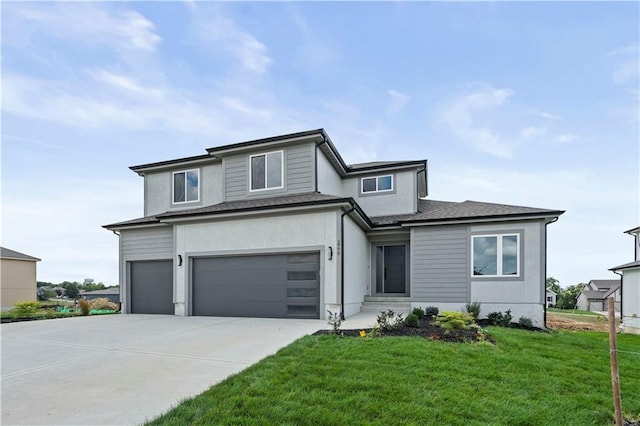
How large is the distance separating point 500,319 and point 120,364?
30.0ft

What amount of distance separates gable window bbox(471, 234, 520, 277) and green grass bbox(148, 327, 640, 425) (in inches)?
175

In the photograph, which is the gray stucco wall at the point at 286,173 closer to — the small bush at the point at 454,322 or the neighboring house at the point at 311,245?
the neighboring house at the point at 311,245

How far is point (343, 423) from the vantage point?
328 centimetres

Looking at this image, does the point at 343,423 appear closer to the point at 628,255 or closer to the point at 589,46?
the point at 589,46

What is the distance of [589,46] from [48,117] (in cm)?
1850

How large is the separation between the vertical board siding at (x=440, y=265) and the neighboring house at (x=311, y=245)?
0.10 feet

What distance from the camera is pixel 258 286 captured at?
420 inches

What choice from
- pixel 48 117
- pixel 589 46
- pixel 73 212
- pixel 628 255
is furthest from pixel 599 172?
pixel 73 212

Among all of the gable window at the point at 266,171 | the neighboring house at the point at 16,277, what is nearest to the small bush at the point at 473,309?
the gable window at the point at 266,171

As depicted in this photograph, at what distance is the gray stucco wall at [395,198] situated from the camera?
1396 centimetres

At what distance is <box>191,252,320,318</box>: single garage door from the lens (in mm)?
10086

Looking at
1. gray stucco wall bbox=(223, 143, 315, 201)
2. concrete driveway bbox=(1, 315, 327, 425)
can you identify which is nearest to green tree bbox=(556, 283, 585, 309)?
gray stucco wall bbox=(223, 143, 315, 201)

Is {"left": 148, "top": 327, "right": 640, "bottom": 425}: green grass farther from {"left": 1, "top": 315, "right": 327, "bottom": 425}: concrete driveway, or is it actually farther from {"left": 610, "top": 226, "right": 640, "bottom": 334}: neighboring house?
{"left": 610, "top": 226, "right": 640, "bottom": 334}: neighboring house

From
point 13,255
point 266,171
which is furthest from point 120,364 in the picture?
point 13,255
